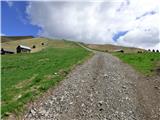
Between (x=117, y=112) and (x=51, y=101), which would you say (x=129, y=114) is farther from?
(x=51, y=101)

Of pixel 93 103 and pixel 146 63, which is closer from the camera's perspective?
pixel 93 103

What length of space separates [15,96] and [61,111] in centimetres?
571

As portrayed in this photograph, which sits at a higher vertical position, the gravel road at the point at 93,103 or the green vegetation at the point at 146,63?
the green vegetation at the point at 146,63

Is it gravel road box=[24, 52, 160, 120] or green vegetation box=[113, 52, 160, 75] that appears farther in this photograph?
green vegetation box=[113, 52, 160, 75]

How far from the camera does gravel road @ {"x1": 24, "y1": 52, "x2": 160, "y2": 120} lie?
1588cm

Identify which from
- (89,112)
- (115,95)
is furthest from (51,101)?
(115,95)

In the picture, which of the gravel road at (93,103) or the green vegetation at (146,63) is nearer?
the gravel road at (93,103)

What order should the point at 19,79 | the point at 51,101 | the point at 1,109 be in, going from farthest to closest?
the point at 19,79, the point at 51,101, the point at 1,109

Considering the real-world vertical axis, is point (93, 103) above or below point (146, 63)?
below

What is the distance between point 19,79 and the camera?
28375 millimetres

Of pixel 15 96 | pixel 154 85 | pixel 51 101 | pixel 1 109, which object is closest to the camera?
pixel 1 109

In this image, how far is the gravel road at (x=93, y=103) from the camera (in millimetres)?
15880

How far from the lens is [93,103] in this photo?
1780cm

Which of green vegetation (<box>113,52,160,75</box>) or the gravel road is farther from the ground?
green vegetation (<box>113,52,160,75</box>)
